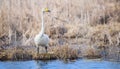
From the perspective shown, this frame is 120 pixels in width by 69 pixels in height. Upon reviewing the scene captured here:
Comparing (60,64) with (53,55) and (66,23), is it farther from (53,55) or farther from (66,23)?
(66,23)

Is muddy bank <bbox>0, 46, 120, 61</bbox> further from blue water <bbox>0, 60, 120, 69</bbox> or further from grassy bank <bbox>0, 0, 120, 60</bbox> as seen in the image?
grassy bank <bbox>0, 0, 120, 60</bbox>

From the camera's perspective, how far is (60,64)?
48.9 feet

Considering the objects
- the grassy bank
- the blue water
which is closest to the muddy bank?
the blue water

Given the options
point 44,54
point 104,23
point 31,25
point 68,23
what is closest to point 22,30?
point 31,25

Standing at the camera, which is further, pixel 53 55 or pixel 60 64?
pixel 53 55

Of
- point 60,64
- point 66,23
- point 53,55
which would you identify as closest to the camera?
point 60,64

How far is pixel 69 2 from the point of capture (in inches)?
954

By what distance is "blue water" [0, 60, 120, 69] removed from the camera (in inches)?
570

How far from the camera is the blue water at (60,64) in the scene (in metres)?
14.5

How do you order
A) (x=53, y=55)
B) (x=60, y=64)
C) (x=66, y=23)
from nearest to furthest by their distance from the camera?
(x=60, y=64), (x=53, y=55), (x=66, y=23)

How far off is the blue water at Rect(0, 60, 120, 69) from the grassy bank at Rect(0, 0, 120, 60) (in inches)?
102

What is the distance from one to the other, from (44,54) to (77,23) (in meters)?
6.41

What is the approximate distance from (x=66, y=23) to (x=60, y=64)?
7.81 metres

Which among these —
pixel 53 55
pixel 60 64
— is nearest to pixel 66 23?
pixel 53 55
